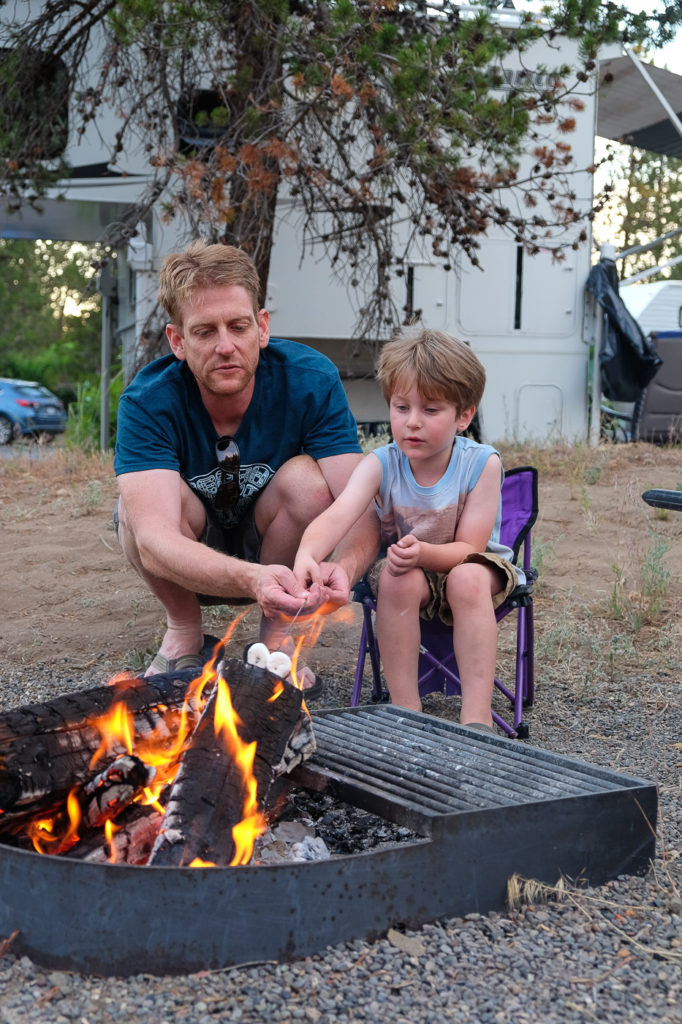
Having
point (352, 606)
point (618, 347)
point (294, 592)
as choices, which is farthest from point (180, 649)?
point (618, 347)

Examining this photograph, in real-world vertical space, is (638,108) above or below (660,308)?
above

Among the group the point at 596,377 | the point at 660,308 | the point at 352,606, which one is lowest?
the point at 352,606

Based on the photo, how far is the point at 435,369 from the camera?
2.82 metres

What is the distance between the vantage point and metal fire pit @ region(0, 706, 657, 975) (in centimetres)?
164

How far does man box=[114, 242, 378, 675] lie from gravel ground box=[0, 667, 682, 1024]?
1.03m

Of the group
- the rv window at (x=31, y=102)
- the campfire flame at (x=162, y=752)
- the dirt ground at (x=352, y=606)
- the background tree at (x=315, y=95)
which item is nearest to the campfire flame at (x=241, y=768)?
the campfire flame at (x=162, y=752)

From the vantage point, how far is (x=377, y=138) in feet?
18.8

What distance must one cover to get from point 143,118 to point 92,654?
14.6 feet

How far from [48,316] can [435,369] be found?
32.3m

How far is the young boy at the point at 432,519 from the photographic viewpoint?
279cm

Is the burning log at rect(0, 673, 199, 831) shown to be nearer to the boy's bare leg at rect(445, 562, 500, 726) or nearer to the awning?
the boy's bare leg at rect(445, 562, 500, 726)

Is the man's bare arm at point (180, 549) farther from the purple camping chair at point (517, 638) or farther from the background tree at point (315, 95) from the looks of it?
the background tree at point (315, 95)

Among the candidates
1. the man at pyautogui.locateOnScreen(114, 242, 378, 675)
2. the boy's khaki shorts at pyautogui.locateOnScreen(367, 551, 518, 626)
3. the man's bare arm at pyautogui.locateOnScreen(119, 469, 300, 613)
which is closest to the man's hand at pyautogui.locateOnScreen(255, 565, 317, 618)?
the man's bare arm at pyautogui.locateOnScreen(119, 469, 300, 613)

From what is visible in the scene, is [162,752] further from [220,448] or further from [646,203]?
[646,203]
